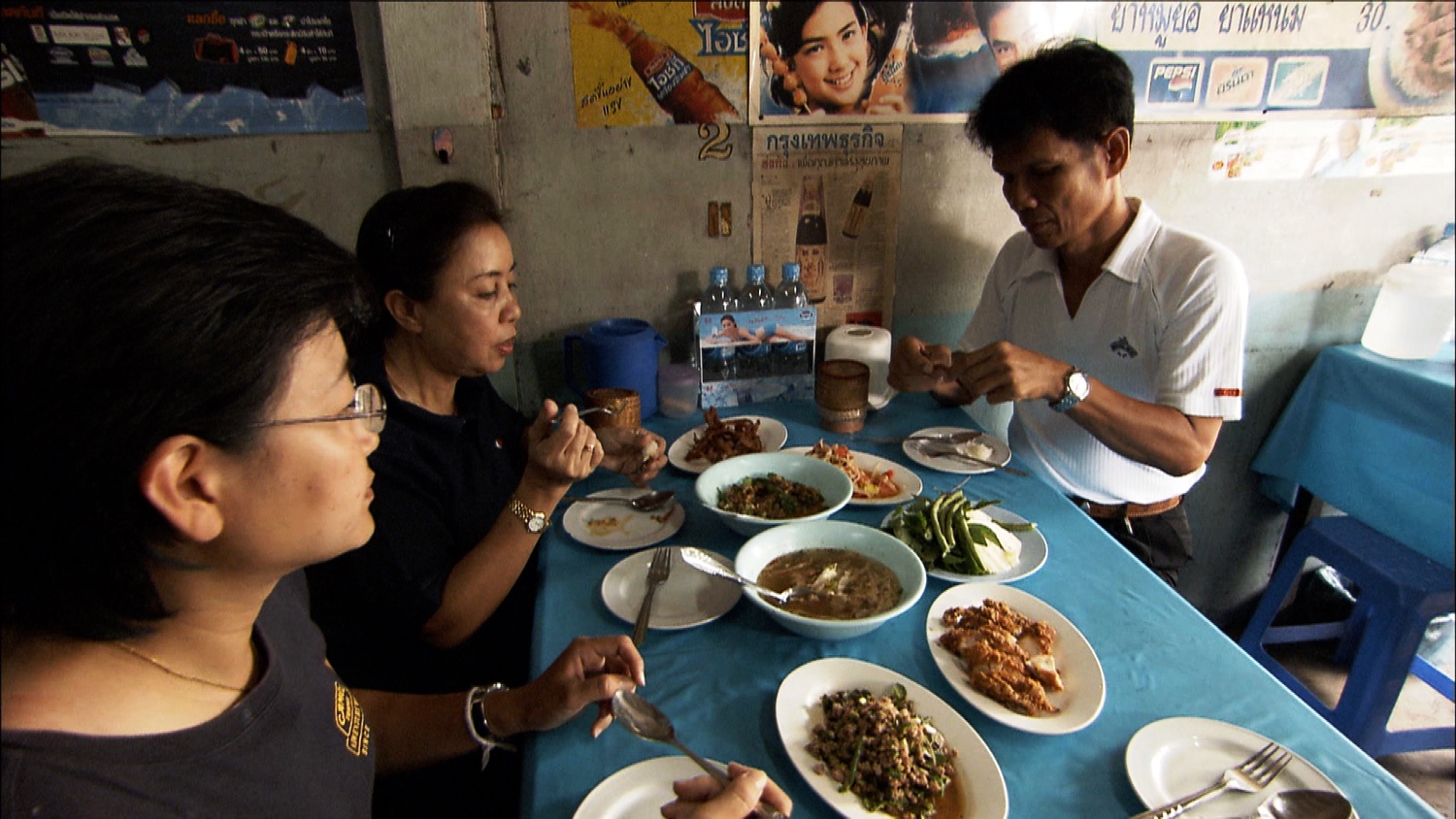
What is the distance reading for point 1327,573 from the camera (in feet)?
9.82

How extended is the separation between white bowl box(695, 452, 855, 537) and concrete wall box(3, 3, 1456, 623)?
0.95 m

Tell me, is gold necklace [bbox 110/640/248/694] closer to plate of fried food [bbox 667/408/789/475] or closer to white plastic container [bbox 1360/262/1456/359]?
plate of fried food [bbox 667/408/789/475]

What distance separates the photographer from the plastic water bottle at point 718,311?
223cm

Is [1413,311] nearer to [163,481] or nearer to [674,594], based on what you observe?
[674,594]

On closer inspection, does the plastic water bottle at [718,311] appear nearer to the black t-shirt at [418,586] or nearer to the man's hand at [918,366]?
the man's hand at [918,366]

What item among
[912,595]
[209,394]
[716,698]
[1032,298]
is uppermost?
[209,394]

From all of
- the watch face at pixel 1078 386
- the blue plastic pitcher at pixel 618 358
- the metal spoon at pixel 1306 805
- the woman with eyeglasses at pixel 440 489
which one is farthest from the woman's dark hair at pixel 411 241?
the metal spoon at pixel 1306 805

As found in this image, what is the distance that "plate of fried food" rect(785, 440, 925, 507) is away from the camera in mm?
1651

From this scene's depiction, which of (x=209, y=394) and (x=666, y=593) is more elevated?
(x=209, y=394)

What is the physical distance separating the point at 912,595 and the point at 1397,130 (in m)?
3.13

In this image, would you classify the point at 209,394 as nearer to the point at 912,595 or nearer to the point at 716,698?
the point at 716,698

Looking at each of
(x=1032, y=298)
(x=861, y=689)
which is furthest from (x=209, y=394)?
(x=1032, y=298)

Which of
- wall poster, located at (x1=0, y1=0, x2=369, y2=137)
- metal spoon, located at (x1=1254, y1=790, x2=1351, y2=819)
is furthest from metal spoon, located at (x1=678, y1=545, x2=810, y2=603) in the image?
wall poster, located at (x1=0, y1=0, x2=369, y2=137)

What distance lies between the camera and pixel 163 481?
2.10 ft
